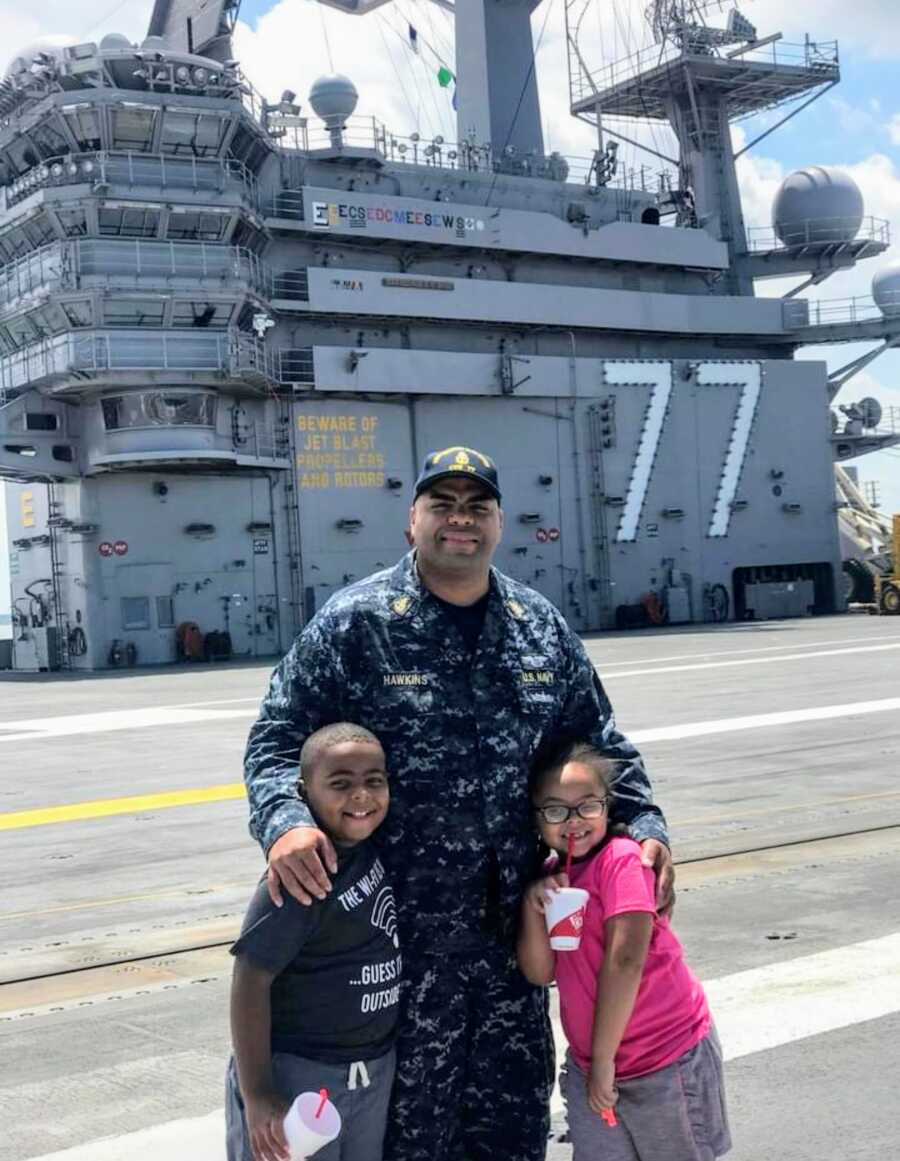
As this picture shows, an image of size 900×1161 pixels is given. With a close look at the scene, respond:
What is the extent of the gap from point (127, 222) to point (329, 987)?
109 feet

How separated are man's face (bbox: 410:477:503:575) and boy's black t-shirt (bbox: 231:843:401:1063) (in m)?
0.78

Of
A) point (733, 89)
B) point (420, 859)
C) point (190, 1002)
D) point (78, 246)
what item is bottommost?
point (190, 1002)

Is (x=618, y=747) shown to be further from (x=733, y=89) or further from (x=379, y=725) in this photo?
(x=733, y=89)

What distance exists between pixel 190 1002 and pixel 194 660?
29418 millimetres

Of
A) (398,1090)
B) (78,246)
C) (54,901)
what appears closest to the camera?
(398,1090)

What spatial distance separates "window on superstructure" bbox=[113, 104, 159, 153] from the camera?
33.4m

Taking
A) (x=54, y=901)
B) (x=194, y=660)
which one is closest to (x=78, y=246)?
(x=194, y=660)

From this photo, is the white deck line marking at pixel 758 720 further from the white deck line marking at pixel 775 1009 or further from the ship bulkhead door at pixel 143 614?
the ship bulkhead door at pixel 143 614

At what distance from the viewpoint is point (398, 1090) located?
339 centimetres

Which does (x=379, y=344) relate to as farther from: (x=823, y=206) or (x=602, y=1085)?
(x=602, y=1085)

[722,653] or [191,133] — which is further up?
[191,133]

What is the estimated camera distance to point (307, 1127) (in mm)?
3016

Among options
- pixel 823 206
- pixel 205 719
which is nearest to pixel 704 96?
pixel 823 206

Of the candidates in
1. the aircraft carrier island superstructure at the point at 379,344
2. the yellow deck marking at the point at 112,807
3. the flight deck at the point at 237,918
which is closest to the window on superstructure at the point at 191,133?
the aircraft carrier island superstructure at the point at 379,344
